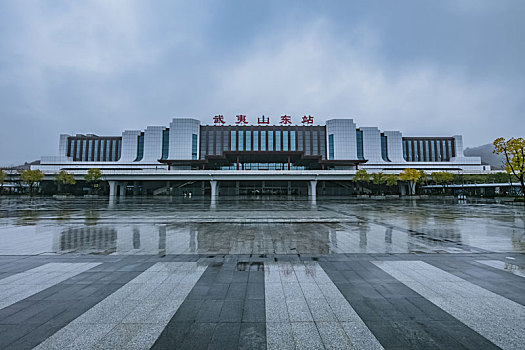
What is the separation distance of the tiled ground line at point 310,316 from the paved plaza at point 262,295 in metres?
0.02

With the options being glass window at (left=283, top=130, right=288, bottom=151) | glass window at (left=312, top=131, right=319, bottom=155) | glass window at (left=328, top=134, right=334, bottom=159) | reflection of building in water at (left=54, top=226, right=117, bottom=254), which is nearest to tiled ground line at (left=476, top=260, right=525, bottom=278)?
reflection of building in water at (left=54, top=226, right=117, bottom=254)

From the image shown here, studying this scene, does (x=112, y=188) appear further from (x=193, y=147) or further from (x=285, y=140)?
(x=285, y=140)

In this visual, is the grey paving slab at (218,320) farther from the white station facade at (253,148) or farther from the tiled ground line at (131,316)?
the white station facade at (253,148)

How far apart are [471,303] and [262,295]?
3.76 m

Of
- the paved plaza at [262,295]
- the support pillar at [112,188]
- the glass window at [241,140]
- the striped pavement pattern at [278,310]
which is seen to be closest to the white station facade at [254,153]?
the glass window at [241,140]

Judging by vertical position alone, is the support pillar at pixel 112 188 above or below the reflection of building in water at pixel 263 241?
above

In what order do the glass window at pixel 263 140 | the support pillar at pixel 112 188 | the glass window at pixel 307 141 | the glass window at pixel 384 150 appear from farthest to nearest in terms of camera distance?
the glass window at pixel 384 150 → the glass window at pixel 307 141 → the glass window at pixel 263 140 → the support pillar at pixel 112 188

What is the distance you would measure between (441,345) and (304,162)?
252ft

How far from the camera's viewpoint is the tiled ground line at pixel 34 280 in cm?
477

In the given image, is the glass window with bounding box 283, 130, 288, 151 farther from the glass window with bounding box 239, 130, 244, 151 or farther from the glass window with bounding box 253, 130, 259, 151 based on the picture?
the glass window with bounding box 239, 130, 244, 151

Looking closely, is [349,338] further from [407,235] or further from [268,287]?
[407,235]

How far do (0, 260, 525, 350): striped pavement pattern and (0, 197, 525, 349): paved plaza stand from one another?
2cm

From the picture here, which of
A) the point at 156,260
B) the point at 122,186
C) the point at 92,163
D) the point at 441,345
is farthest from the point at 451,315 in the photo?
the point at 92,163

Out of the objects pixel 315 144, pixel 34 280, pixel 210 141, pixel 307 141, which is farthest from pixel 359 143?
pixel 34 280
